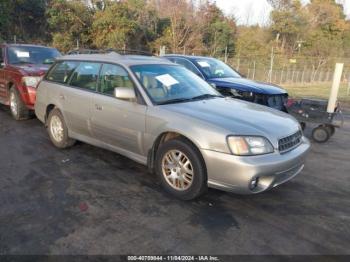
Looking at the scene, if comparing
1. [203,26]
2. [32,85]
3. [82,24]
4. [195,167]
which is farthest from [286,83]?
[195,167]

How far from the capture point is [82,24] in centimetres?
2666

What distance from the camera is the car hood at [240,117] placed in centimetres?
394

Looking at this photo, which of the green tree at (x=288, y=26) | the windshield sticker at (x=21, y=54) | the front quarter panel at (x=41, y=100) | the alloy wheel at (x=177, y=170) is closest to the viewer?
the alloy wheel at (x=177, y=170)

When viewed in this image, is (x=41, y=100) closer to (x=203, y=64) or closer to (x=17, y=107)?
(x=17, y=107)

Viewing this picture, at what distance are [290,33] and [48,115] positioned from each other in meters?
42.9

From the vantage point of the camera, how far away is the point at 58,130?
20.1 feet

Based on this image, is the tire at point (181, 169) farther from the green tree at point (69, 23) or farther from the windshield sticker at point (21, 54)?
the green tree at point (69, 23)

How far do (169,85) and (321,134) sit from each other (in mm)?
4215

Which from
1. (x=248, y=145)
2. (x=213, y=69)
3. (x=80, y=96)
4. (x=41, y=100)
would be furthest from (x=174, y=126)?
(x=213, y=69)

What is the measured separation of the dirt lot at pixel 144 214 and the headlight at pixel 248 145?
72 centimetres

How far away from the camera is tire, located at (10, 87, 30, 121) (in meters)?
7.96

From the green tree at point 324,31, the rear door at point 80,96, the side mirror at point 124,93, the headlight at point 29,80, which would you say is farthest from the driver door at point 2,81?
the green tree at point 324,31

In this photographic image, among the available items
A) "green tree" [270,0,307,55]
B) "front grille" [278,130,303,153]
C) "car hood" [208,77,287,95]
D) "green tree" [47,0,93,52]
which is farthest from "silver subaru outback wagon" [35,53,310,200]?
"green tree" [270,0,307,55]

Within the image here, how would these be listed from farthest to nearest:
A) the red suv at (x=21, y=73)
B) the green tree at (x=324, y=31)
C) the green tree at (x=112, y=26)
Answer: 1. the green tree at (x=324, y=31)
2. the green tree at (x=112, y=26)
3. the red suv at (x=21, y=73)
